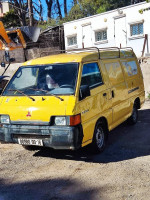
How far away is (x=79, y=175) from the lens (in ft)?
15.9

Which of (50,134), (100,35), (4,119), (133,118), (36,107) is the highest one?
(100,35)

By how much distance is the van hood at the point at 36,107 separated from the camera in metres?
5.11

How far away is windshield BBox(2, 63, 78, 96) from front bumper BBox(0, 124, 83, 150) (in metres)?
0.70

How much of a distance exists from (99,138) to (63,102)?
1.29 m

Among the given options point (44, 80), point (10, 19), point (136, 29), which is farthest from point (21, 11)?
point (44, 80)

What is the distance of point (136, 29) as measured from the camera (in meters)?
21.2

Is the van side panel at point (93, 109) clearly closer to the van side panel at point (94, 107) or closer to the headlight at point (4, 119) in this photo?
the van side panel at point (94, 107)

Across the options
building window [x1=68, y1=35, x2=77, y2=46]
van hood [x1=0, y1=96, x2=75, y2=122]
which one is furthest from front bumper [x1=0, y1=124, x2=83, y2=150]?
building window [x1=68, y1=35, x2=77, y2=46]

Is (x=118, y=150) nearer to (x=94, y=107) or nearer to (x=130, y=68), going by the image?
(x=94, y=107)

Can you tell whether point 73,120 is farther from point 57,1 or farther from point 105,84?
point 57,1

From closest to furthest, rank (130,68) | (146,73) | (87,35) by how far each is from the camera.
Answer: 1. (130,68)
2. (146,73)
3. (87,35)

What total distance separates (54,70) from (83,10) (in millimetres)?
30982

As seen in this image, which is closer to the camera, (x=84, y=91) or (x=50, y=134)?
(x=50, y=134)

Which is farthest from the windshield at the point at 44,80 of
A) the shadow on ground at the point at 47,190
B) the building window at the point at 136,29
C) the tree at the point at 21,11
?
the tree at the point at 21,11
